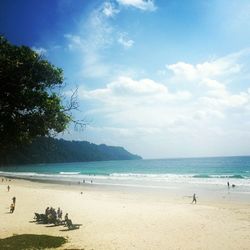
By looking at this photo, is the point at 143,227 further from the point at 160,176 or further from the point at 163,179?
→ the point at 160,176

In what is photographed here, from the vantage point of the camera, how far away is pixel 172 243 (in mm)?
16641

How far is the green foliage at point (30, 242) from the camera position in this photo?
1461cm

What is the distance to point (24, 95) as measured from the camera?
529 inches

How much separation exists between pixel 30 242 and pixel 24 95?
282 inches

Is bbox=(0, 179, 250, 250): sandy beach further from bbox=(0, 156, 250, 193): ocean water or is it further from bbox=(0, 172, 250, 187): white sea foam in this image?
bbox=(0, 172, 250, 187): white sea foam

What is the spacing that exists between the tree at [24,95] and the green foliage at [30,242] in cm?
448

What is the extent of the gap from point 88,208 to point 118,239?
1230 cm

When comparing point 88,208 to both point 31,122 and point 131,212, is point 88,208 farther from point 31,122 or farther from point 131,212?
point 31,122

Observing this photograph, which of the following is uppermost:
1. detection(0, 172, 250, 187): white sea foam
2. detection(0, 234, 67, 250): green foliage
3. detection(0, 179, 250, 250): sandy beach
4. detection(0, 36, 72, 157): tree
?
detection(0, 36, 72, 157): tree

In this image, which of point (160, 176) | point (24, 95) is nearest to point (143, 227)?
point (24, 95)

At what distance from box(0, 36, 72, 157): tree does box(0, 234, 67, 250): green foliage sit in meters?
4.48

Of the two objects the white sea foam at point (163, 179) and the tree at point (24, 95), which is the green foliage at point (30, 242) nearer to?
the tree at point (24, 95)

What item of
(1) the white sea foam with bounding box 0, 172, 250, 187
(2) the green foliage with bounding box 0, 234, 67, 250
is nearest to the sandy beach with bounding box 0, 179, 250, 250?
(2) the green foliage with bounding box 0, 234, 67, 250

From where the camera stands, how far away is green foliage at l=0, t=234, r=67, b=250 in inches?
575
